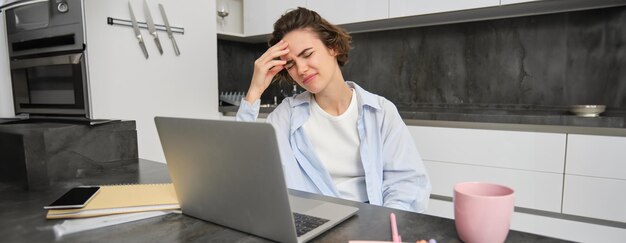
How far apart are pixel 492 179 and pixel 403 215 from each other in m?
1.33

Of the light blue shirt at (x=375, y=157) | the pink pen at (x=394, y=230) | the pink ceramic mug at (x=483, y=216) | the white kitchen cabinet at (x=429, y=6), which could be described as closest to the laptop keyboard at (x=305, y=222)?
the pink pen at (x=394, y=230)

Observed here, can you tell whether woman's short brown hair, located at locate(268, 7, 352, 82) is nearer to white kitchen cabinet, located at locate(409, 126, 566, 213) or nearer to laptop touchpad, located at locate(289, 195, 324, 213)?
laptop touchpad, located at locate(289, 195, 324, 213)

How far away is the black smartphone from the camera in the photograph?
0.70 m

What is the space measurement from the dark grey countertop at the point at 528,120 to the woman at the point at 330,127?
81cm

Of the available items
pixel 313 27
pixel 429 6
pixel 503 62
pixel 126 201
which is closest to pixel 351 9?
pixel 429 6

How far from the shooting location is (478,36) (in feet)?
7.54

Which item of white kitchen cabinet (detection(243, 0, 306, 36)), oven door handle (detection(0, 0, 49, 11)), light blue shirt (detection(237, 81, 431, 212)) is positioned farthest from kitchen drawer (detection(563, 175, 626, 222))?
Answer: oven door handle (detection(0, 0, 49, 11))

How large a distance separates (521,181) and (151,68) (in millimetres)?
2137

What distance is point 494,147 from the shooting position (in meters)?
1.79

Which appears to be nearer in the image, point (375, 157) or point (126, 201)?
point (126, 201)

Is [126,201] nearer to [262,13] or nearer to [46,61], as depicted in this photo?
[46,61]

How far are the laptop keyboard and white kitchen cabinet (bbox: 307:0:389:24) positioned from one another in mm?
1849

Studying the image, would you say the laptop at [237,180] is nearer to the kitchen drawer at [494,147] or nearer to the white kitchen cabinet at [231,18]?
the kitchen drawer at [494,147]

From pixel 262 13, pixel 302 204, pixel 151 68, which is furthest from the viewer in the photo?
pixel 262 13
